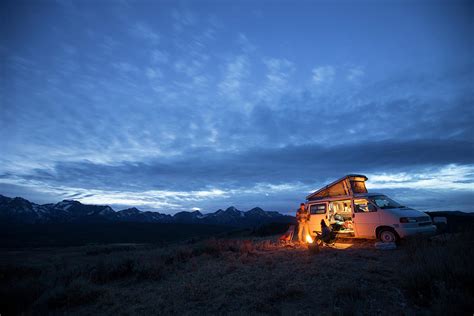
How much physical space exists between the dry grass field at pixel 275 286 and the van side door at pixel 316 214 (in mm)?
3424

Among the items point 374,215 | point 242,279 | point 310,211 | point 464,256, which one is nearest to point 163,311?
point 242,279

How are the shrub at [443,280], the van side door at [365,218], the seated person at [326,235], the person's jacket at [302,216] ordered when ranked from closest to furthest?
the shrub at [443,280] → the van side door at [365,218] → the seated person at [326,235] → the person's jacket at [302,216]

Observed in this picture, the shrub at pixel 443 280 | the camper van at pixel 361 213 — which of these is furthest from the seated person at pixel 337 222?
the shrub at pixel 443 280

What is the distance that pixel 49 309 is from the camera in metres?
6.45

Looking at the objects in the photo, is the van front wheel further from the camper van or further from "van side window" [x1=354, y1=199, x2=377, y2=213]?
"van side window" [x1=354, y1=199, x2=377, y2=213]

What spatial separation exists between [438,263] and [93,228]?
4931 inches

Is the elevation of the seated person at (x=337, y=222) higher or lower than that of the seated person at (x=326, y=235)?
higher

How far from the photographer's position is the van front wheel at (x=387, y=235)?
1032 centimetres

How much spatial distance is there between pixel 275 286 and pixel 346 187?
25.2ft

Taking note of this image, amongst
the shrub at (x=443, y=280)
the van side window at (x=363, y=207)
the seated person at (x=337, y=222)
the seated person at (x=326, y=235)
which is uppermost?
the van side window at (x=363, y=207)

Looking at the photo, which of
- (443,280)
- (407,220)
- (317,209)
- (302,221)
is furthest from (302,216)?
(443,280)

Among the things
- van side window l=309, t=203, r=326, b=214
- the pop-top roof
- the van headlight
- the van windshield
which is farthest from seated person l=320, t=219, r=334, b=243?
the van headlight

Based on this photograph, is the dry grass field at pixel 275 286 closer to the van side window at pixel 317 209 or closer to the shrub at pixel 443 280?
the shrub at pixel 443 280

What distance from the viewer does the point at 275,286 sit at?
21.3 feet
